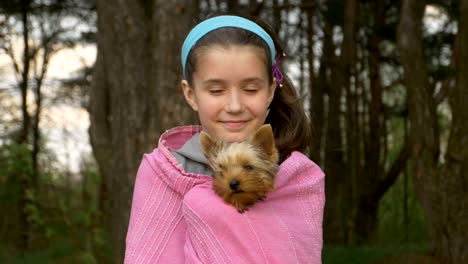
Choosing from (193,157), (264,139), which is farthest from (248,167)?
(193,157)

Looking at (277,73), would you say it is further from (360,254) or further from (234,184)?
(360,254)

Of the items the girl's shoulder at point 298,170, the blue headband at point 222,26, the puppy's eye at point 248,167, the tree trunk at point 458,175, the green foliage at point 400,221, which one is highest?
the blue headband at point 222,26

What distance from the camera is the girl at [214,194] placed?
296cm

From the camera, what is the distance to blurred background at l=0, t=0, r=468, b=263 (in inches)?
302

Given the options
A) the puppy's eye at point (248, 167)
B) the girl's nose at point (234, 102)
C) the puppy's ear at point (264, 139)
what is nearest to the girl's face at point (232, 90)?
the girl's nose at point (234, 102)

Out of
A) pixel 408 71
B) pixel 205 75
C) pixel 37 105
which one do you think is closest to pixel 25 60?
pixel 37 105

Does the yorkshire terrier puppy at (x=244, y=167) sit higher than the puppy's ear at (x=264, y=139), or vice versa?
the puppy's ear at (x=264, y=139)

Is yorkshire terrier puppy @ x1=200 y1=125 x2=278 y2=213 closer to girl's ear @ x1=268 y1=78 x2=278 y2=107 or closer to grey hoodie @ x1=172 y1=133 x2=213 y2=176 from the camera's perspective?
grey hoodie @ x1=172 y1=133 x2=213 y2=176

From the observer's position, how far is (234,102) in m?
2.97

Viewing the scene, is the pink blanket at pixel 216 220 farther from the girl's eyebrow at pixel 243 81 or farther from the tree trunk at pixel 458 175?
the tree trunk at pixel 458 175

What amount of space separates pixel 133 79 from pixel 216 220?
492cm

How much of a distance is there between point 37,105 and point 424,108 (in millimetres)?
8610

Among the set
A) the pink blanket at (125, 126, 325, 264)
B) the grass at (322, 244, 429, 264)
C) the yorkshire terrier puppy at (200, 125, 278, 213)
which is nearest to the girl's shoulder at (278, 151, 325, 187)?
the pink blanket at (125, 126, 325, 264)

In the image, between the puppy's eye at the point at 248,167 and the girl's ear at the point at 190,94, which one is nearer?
the puppy's eye at the point at 248,167
